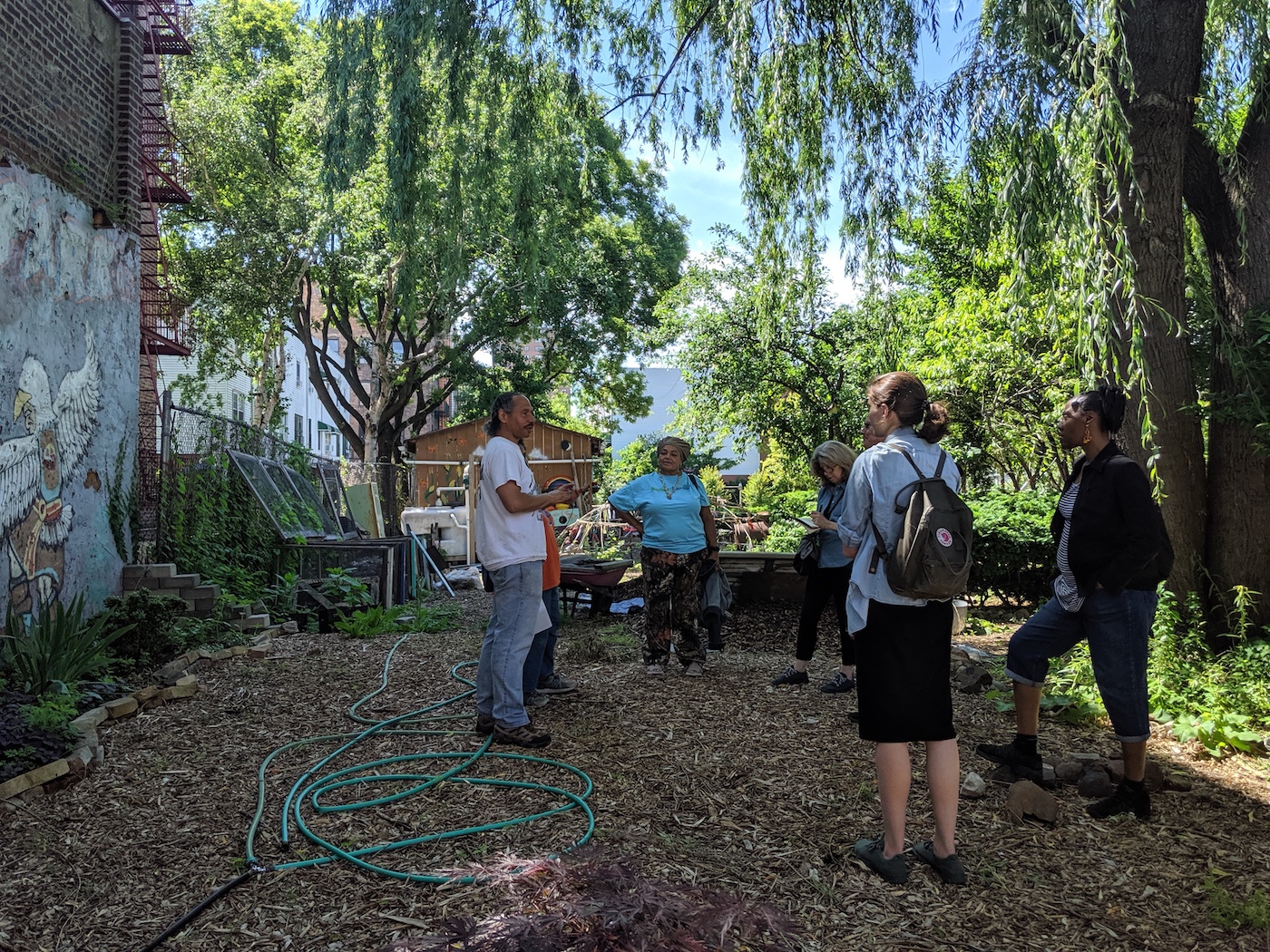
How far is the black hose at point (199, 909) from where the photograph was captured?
281cm

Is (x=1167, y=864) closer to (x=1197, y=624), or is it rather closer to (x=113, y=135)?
(x=1197, y=624)

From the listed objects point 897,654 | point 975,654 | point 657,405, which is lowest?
point 975,654

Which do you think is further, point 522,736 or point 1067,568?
point 522,736

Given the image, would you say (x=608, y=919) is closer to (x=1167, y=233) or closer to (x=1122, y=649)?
(x=1122, y=649)

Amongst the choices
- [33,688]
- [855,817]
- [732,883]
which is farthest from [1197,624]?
[33,688]

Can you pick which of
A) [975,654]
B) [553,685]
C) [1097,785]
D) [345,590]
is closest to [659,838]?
[1097,785]

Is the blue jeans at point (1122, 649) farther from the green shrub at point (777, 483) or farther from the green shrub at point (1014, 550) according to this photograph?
the green shrub at point (777, 483)

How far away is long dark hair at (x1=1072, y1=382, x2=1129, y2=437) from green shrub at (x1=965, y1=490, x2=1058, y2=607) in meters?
5.47

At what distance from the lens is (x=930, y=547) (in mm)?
3055

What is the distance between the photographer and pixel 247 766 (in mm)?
4488

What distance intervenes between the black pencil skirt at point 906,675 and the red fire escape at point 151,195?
8.05 m

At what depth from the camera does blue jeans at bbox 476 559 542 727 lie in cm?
471

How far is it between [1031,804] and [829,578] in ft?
7.15

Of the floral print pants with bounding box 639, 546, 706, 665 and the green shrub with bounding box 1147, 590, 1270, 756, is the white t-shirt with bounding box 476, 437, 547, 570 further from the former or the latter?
the green shrub with bounding box 1147, 590, 1270, 756
